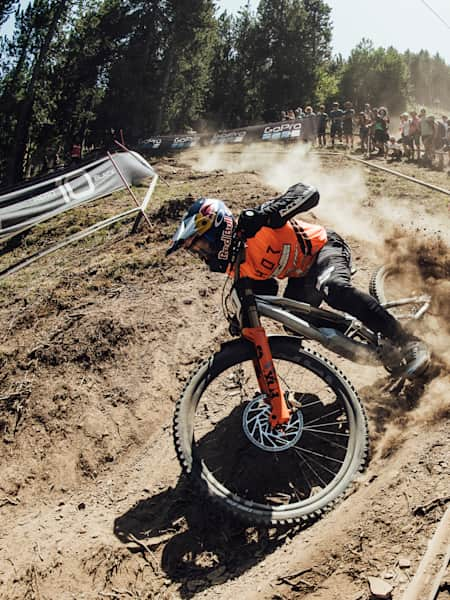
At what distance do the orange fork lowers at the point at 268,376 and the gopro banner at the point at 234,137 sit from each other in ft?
58.3

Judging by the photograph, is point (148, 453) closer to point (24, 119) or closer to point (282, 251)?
point (282, 251)

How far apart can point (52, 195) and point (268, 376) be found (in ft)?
28.0

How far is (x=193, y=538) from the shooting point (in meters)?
4.50

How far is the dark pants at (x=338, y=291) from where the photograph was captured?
4969mm

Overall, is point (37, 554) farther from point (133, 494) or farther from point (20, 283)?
point (20, 283)

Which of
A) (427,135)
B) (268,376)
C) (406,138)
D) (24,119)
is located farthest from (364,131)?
(268,376)

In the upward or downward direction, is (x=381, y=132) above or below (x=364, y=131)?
below

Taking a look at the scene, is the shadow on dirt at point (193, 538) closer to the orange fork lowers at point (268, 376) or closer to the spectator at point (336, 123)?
the orange fork lowers at point (268, 376)

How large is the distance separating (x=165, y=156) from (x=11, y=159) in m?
9.64

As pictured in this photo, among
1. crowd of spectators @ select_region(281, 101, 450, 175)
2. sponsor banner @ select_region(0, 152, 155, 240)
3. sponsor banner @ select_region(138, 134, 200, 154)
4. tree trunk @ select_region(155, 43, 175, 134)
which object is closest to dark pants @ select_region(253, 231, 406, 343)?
sponsor banner @ select_region(0, 152, 155, 240)

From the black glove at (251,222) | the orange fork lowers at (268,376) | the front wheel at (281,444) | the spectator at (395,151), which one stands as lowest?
the front wheel at (281,444)

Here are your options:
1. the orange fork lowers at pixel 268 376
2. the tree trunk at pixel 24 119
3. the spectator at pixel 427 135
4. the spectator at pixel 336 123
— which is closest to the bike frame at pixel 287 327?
the orange fork lowers at pixel 268 376

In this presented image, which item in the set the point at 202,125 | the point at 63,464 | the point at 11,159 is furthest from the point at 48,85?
the point at 63,464

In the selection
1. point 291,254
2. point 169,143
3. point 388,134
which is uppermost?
point 169,143
